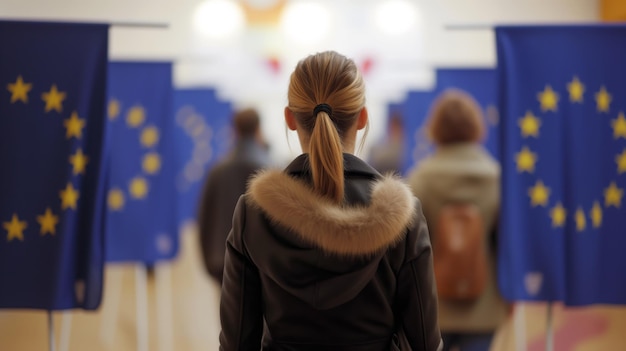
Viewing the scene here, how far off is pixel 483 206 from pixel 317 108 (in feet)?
5.68

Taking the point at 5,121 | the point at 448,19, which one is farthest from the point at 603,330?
the point at 448,19

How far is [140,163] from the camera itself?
14.4 ft

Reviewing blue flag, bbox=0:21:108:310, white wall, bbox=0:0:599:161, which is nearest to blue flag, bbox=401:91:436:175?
blue flag, bbox=0:21:108:310

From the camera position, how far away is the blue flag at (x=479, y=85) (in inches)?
191

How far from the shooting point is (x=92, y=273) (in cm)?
281

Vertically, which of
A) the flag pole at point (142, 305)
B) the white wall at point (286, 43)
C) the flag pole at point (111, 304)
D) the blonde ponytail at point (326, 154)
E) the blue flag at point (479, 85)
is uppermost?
the white wall at point (286, 43)

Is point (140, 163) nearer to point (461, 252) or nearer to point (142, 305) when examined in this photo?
point (142, 305)

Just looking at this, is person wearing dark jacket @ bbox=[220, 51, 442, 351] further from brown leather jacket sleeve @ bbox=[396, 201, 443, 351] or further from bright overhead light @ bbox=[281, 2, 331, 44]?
bright overhead light @ bbox=[281, 2, 331, 44]

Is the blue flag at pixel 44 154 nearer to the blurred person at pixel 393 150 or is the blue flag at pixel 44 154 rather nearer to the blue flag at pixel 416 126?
the blue flag at pixel 416 126

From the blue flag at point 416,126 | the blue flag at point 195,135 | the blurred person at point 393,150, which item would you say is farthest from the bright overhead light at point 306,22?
the blue flag at point 416,126

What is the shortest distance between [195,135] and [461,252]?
152 inches

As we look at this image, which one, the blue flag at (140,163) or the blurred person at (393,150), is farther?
the blurred person at (393,150)

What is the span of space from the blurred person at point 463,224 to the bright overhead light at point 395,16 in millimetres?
8590

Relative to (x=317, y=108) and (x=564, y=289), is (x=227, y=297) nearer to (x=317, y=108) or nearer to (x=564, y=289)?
(x=317, y=108)
